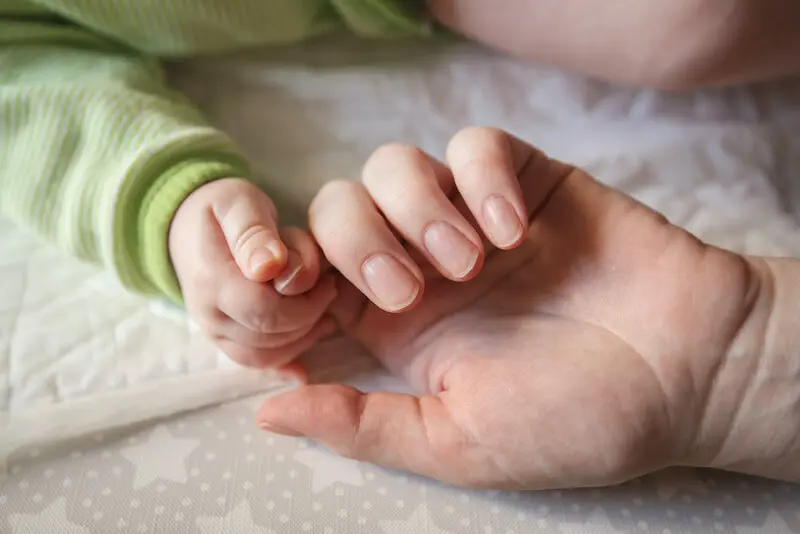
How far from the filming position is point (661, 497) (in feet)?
1.58

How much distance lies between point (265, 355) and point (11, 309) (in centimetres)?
22

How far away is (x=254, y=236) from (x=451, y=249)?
131mm

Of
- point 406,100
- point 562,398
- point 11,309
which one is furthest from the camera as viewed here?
point 406,100

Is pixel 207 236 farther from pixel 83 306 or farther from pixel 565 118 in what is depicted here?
pixel 565 118

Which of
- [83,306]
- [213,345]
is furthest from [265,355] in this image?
[83,306]

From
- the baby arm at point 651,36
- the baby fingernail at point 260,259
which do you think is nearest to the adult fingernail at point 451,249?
the baby fingernail at point 260,259

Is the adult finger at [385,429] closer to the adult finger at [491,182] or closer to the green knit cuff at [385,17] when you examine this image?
the adult finger at [491,182]

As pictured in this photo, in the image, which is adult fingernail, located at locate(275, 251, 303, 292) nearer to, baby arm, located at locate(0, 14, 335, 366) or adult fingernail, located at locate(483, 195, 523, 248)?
baby arm, located at locate(0, 14, 335, 366)

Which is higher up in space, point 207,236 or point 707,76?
point 707,76

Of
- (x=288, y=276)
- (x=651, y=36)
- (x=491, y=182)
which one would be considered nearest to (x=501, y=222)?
(x=491, y=182)

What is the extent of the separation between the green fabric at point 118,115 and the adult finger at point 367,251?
12 cm

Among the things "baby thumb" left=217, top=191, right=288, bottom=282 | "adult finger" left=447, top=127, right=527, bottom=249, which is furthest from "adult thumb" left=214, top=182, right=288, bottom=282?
"adult finger" left=447, top=127, right=527, bottom=249

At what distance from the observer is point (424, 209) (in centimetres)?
48

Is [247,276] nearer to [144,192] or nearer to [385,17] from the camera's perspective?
[144,192]
